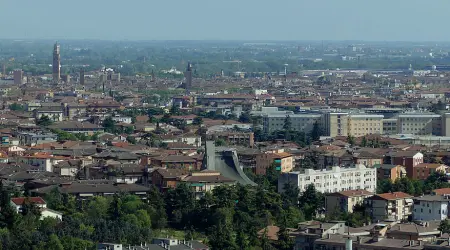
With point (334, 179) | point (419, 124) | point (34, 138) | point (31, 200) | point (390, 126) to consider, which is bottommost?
point (390, 126)

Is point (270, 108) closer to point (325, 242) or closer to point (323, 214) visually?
point (323, 214)

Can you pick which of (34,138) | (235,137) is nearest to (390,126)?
(235,137)

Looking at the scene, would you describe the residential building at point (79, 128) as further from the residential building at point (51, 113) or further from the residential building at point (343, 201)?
the residential building at point (343, 201)

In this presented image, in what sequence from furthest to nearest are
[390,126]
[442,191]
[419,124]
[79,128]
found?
[390,126] < [419,124] < [79,128] < [442,191]

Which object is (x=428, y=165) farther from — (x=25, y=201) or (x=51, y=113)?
(x=51, y=113)

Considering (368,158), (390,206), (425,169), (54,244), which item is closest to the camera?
(54,244)

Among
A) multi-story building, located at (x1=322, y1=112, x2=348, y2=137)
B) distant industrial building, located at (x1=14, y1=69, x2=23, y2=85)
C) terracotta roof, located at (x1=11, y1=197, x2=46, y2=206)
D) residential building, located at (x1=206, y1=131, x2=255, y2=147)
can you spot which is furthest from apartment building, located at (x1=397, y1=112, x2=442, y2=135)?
distant industrial building, located at (x1=14, y1=69, x2=23, y2=85)

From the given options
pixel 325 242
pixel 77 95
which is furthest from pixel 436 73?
pixel 325 242

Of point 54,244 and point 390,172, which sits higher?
point 54,244
